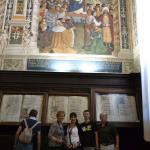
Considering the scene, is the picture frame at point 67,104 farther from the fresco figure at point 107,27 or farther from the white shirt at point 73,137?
the fresco figure at point 107,27

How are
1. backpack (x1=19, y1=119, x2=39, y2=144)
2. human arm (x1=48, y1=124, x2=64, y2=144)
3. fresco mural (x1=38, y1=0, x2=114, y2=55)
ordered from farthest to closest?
fresco mural (x1=38, y1=0, x2=114, y2=55) < human arm (x1=48, y1=124, x2=64, y2=144) < backpack (x1=19, y1=119, x2=39, y2=144)

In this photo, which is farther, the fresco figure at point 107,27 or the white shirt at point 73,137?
the fresco figure at point 107,27

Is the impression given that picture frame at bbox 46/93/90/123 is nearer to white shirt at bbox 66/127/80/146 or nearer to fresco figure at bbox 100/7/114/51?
white shirt at bbox 66/127/80/146

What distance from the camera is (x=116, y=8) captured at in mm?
7973

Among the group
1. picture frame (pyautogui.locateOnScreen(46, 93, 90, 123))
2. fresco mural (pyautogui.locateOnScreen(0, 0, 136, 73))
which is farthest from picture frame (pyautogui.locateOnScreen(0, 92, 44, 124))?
fresco mural (pyautogui.locateOnScreen(0, 0, 136, 73))

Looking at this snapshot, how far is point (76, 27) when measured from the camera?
7.70 meters

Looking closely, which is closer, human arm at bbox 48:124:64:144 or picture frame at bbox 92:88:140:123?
human arm at bbox 48:124:64:144

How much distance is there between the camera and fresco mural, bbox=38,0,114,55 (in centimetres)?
746

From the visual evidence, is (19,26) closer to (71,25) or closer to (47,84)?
(71,25)

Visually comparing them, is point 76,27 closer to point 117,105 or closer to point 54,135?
point 117,105

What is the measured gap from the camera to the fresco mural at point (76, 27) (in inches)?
294

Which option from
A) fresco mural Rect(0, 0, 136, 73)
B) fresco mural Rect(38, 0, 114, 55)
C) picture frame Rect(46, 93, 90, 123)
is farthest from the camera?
fresco mural Rect(38, 0, 114, 55)

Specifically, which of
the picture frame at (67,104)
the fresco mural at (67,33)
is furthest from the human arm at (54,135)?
the fresco mural at (67,33)

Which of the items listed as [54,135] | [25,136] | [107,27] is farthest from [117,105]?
[25,136]
